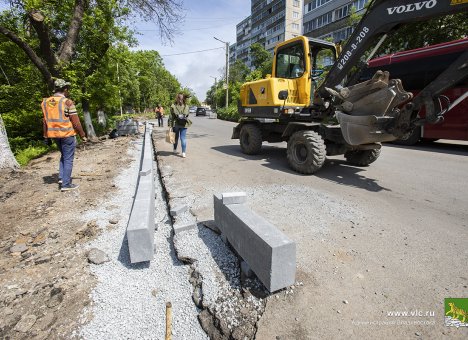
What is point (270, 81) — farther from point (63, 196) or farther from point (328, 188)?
point (63, 196)

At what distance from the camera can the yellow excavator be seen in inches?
167

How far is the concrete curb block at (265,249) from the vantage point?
1922 mm

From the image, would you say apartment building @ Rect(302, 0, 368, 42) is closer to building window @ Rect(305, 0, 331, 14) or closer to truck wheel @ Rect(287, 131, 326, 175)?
building window @ Rect(305, 0, 331, 14)

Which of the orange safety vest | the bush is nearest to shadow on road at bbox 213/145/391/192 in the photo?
the orange safety vest


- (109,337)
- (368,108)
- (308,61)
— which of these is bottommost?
(109,337)

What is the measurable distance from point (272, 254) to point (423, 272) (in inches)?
62.1

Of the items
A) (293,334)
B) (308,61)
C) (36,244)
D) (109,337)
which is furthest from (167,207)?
(308,61)

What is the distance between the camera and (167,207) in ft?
Result: 13.3

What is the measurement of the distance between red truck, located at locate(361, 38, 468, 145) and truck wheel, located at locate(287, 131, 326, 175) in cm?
458

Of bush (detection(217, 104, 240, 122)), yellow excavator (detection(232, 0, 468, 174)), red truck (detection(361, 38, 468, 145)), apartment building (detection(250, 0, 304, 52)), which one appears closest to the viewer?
yellow excavator (detection(232, 0, 468, 174))

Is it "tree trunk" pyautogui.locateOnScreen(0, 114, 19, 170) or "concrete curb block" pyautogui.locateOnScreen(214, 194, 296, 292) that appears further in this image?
"tree trunk" pyautogui.locateOnScreen(0, 114, 19, 170)

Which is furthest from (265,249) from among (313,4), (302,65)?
(313,4)

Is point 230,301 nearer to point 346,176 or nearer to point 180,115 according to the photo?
point 346,176

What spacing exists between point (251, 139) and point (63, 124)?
4.59m
